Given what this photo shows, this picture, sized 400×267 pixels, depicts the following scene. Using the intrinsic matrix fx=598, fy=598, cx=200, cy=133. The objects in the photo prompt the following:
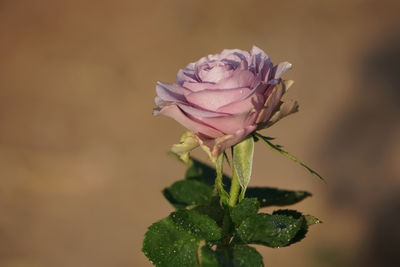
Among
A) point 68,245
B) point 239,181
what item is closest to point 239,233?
point 239,181

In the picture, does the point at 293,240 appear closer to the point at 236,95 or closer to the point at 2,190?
the point at 236,95

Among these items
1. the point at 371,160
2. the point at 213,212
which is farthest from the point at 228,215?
the point at 371,160

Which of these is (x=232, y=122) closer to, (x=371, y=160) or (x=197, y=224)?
(x=197, y=224)

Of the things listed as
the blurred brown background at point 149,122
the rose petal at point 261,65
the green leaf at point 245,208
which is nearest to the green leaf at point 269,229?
the green leaf at point 245,208

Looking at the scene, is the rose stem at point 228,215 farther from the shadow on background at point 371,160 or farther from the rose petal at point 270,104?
the shadow on background at point 371,160

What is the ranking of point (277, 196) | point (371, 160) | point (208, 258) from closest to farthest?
point (208, 258) → point (277, 196) → point (371, 160)
